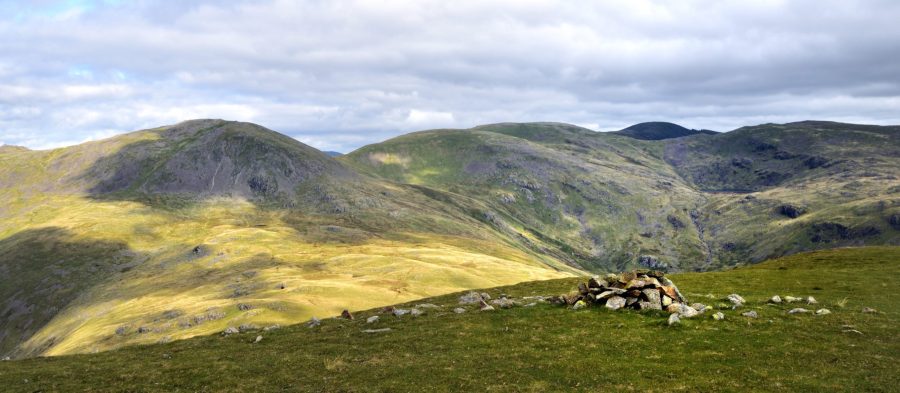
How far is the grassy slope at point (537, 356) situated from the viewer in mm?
31625

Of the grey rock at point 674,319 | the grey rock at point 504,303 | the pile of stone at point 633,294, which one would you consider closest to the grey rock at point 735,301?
the pile of stone at point 633,294

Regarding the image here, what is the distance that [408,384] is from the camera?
33.5 m

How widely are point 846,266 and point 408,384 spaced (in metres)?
65.0

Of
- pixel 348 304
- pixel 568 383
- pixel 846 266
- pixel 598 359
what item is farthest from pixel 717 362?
pixel 348 304

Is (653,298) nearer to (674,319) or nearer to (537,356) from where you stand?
(674,319)

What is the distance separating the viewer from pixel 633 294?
48.3 m

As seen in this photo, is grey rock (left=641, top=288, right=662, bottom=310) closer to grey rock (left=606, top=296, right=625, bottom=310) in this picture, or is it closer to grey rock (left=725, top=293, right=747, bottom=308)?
grey rock (left=606, top=296, right=625, bottom=310)

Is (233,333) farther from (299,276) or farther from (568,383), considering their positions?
(299,276)

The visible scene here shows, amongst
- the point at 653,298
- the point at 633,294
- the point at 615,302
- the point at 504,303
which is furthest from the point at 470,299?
the point at 653,298

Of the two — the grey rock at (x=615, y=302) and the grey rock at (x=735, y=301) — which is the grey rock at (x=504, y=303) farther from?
the grey rock at (x=735, y=301)

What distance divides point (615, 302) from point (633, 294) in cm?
182

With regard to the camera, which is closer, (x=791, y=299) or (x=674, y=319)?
(x=674, y=319)

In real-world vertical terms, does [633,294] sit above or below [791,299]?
above

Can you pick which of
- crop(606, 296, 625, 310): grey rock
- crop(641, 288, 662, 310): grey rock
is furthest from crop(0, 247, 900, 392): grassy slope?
crop(641, 288, 662, 310): grey rock
